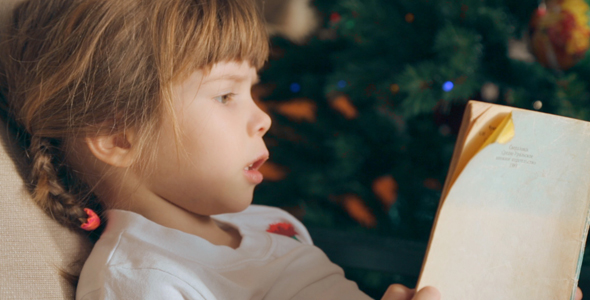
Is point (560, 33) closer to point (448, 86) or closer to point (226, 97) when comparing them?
point (448, 86)

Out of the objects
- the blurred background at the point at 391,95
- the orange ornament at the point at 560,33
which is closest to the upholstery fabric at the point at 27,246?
the blurred background at the point at 391,95

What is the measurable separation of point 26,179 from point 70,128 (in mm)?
84

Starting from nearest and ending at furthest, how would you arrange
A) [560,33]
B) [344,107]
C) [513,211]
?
[513,211], [560,33], [344,107]

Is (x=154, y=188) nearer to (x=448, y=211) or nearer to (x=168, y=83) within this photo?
(x=168, y=83)

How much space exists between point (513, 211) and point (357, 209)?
63cm

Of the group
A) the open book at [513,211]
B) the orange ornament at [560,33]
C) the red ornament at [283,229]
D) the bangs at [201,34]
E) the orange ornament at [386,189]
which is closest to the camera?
the open book at [513,211]

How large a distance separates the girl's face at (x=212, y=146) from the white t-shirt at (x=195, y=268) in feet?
0.17

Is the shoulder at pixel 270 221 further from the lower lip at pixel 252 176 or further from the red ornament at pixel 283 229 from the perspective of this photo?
the lower lip at pixel 252 176

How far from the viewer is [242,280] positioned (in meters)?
0.52

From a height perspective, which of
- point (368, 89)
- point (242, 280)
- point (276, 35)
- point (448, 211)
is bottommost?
point (242, 280)

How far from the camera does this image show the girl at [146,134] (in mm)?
496

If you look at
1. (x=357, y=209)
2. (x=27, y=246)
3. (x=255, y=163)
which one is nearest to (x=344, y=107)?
(x=357, y=209)

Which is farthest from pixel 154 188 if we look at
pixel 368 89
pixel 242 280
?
pixel 368 89

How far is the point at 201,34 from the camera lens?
1.69 ft
